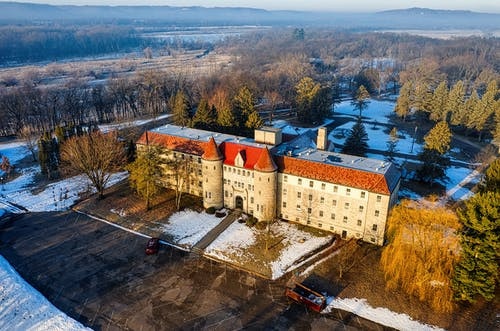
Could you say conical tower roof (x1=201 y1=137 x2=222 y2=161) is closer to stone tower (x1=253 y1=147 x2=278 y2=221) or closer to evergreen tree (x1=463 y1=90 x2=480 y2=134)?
stone tower (x1=253 y1=147 x2=278 y2=221)

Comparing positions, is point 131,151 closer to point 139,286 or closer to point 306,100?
point 139,286

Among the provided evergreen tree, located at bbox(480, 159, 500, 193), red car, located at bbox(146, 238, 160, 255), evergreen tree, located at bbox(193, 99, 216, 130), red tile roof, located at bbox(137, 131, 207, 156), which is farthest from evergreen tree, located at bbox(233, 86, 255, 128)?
evergreen tree, located at bbox(480, 159, 500, 193)

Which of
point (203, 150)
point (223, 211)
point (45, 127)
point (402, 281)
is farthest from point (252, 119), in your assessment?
point (45, 127)

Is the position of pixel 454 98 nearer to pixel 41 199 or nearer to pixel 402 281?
pixel 402 281

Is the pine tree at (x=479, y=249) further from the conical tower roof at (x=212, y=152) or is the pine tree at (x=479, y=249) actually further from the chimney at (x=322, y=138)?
the conical tower roof at (x=212, y=152)

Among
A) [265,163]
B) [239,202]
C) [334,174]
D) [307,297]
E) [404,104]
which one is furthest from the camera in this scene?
[404,104]

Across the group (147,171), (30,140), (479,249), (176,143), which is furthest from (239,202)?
(30,140)
